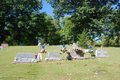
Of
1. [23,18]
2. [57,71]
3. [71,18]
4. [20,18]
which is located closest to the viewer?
[57,71]

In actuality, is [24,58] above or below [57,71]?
above

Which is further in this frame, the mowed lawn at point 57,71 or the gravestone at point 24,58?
the gravestone at point 24,58

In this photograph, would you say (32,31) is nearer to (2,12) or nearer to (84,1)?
(2,12)

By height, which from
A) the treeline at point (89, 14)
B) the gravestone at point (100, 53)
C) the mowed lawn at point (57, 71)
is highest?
the treeline at point (89, 14)

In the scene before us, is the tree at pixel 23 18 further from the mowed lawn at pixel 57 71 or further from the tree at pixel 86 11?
the mowed lawn at pixel 57 71

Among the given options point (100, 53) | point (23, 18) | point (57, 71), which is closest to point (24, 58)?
point (57, 71)

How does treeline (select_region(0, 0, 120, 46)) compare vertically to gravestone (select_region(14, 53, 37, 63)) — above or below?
above

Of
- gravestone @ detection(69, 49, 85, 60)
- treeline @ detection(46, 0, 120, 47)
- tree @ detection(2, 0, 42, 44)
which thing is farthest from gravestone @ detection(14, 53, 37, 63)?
tree @ detection(2, 0, 42, 44)

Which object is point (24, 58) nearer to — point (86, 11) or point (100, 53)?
point (100, 53)

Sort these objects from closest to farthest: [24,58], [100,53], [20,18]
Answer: [24,58], [100,53], [20,18]

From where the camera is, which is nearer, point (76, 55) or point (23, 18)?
point (76, 55)

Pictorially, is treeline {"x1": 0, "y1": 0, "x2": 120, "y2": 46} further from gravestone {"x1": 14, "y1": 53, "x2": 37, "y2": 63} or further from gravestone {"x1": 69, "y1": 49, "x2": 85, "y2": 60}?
gravestone {"x1": 14, "y1": 53, "x2": 37, "y2": 63}

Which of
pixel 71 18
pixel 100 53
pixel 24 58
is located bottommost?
pixel 100 53

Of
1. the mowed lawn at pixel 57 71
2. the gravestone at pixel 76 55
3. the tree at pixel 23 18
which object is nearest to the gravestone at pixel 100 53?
the gravestone at pixel 76 55
